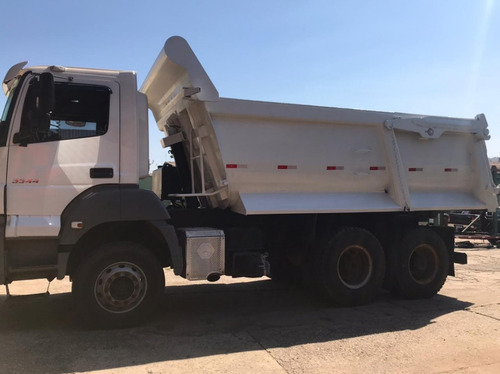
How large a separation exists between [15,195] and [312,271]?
4.03 metres

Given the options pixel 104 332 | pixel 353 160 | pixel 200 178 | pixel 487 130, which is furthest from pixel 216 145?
pixel 487 130

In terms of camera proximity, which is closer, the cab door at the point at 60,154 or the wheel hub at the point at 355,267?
the cab door at the point at 60,154

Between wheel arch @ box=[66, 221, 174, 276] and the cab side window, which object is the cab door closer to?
the cab side window

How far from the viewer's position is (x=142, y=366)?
407cm

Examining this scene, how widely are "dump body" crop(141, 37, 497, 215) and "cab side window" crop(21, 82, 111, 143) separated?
3.36 feet

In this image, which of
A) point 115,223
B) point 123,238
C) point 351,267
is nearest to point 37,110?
point 115,223

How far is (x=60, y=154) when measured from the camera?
486cm

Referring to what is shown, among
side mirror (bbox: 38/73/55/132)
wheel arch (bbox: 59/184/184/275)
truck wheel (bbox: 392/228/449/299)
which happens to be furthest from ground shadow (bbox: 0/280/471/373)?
side mirror (bbox: 38/73/55/132)

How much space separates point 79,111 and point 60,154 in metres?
0.59

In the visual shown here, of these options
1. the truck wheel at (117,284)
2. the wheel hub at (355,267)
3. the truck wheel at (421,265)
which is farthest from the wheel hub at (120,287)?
the truck wheel at (421,265)

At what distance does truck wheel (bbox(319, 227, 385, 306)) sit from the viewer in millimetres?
6272

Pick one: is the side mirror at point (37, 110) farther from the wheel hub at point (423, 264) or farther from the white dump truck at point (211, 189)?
the wheel hub at point (423, 264)

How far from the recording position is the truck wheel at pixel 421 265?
6.89 meters

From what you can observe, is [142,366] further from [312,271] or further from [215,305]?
[312,271]
